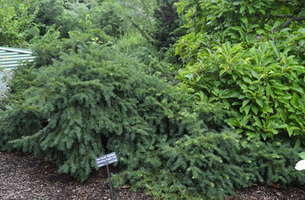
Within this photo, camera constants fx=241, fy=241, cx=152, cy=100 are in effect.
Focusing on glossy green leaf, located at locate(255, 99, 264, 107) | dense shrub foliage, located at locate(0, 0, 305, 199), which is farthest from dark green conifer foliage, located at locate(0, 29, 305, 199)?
Result: glossy green leaf, located at locate(255, 99, 264, 107)

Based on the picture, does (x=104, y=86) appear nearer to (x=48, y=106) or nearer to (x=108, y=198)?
(x=48, y=106)

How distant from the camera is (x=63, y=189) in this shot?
2.66 metres

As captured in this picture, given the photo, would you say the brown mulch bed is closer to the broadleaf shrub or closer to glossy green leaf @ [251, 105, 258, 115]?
the broadleaf shrub

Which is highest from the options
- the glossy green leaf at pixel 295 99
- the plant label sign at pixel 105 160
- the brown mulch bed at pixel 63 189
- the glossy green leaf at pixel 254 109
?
the glossy green leaf at pixel 295 99

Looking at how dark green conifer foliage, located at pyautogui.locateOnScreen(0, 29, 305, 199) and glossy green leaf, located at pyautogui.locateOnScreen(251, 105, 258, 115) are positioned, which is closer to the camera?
dark green conifer foliage, located at pyautogui.locateOnScreen(0, 29, 305, 199)

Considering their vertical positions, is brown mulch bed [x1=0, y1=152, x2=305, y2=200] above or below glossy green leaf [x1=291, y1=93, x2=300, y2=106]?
below

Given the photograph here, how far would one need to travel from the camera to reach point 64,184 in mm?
2752

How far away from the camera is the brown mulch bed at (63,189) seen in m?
2.55

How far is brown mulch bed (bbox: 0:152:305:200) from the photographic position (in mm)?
2547

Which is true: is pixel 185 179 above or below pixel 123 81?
below

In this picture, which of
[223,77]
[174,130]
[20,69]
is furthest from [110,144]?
[20,69]

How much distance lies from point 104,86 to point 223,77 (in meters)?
1.55

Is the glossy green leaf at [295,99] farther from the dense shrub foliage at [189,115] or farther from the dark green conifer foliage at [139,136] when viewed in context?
the dark green conifer foliage at [139,136]

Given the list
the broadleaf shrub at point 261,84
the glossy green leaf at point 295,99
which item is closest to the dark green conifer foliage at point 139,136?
the broadleaf shrub at point 261,84
